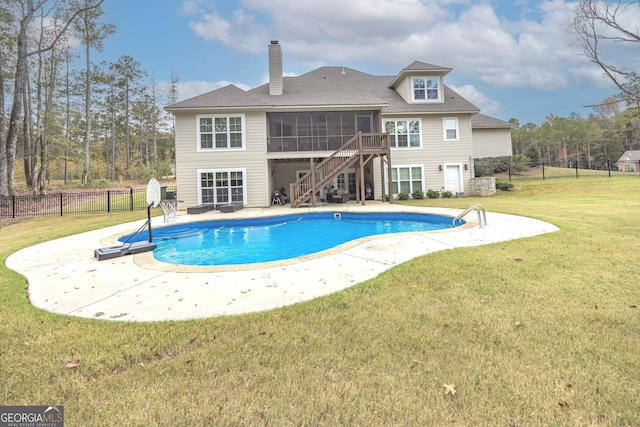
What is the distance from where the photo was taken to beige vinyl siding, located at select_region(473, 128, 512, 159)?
76.1ft

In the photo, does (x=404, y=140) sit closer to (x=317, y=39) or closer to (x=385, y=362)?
(x=317, y=39)

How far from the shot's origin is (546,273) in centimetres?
420

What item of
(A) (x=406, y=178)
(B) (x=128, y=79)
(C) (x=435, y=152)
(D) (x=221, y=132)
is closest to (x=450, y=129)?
(C) (x=435, y=152)

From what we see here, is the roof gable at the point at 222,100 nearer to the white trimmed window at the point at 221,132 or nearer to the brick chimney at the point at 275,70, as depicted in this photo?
the white trimmed window at the point at 221,132

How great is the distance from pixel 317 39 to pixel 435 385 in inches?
1011

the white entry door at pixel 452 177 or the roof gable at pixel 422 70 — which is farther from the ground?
the roof gable at pixel 422 70

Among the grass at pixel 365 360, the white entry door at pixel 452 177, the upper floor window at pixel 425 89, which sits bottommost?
the grass at pixel 365 360

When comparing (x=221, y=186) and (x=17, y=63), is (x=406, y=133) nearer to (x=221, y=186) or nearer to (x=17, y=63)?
(x=221, y=186)

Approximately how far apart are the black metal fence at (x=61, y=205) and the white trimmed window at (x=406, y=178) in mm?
12814

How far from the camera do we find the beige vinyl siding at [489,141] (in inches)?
914

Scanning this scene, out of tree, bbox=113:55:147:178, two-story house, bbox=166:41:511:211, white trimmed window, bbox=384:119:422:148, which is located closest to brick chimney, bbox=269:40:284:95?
two-story house, bbox=166:41:511:211

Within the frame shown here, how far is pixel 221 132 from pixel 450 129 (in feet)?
44.4

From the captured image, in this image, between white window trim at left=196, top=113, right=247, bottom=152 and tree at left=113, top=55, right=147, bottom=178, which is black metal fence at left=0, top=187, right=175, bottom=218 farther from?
tree at left=113, top=55, right=147, bottom=178

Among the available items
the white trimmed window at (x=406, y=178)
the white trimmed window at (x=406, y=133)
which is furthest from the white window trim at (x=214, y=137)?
the white trimmed window at (x=406, y=178)
